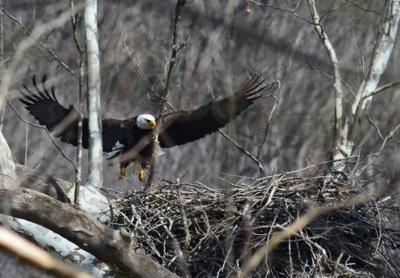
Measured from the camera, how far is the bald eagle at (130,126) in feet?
26.6

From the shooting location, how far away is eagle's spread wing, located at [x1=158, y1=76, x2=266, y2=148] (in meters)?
7.90

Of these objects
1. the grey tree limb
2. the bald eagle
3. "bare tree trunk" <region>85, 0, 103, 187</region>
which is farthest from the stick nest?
the bald eagle

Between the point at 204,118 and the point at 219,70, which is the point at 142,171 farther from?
the point at 219,70

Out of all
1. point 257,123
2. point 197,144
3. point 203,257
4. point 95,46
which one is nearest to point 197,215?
point 203,257

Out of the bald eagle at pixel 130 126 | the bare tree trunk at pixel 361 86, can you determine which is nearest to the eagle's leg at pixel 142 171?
the bald eagle at pixel 130 126

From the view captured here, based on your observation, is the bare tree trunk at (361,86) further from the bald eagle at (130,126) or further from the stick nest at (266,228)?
the stick nest at (266,228)

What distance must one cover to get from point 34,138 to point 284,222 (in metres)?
6.35

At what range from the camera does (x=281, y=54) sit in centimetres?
1161

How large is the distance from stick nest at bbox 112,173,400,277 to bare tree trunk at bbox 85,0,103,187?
2.91ft

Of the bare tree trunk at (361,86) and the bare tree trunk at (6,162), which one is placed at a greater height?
the bare tree trunk at (361,86)

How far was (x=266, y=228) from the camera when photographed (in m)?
5.91

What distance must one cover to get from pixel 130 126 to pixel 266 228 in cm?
317

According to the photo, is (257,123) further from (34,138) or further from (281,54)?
(34,138)

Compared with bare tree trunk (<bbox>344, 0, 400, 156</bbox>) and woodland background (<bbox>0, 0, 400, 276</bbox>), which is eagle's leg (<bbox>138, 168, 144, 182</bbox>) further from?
woodland background (<bbox>0, 0, 400, 276</bbox>)
